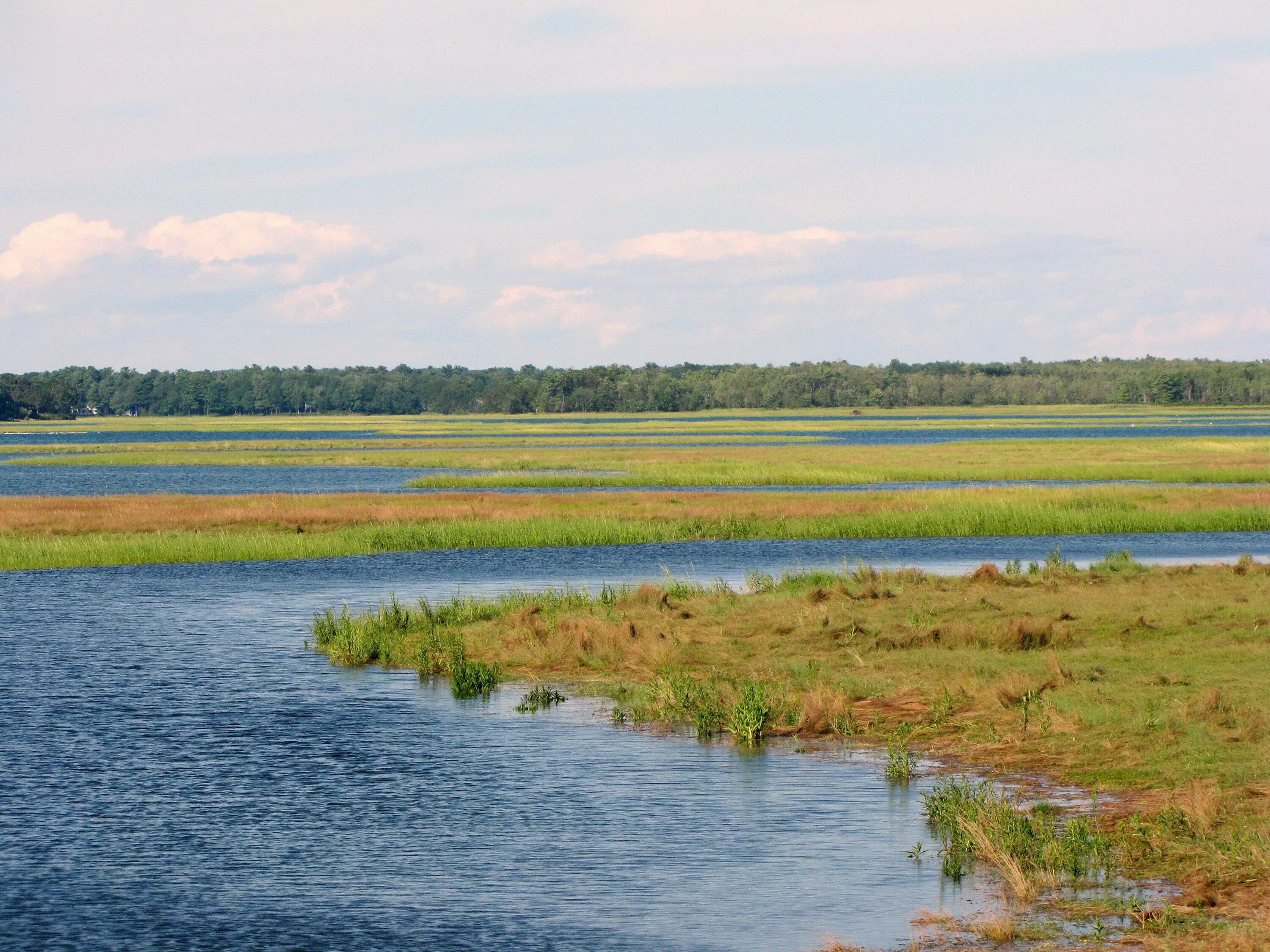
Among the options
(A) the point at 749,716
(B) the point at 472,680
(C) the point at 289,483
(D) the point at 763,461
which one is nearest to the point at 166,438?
(C) the point at 289,483

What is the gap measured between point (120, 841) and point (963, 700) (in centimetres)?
1339

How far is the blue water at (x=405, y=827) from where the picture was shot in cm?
1398

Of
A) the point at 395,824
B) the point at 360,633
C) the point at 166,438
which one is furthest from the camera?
the point at 166,438

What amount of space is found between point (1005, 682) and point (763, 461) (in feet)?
271

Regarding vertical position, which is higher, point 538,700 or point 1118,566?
point 1118,566

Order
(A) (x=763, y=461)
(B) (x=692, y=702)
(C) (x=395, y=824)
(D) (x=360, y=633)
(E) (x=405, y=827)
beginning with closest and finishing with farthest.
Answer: (E) (x=405, y=827)
(C) (x=395, y=824)
(B) (x=692, y=702)
(D) (x=360, y=633)
(A) (x=763, y=461)

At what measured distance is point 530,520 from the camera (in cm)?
5916

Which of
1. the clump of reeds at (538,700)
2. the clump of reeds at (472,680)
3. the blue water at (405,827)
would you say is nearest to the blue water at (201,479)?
the clump of reeds at (472,680)

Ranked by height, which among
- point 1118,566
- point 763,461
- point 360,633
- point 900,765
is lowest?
point 360,633

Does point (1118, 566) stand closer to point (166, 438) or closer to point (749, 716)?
point (749, 716)

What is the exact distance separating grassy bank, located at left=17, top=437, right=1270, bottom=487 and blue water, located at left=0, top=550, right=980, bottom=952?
59.7 m

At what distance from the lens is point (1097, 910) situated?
13.7 metres

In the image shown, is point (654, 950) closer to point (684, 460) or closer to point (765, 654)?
point (765, 654)

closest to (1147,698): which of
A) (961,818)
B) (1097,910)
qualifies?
(961,818)
